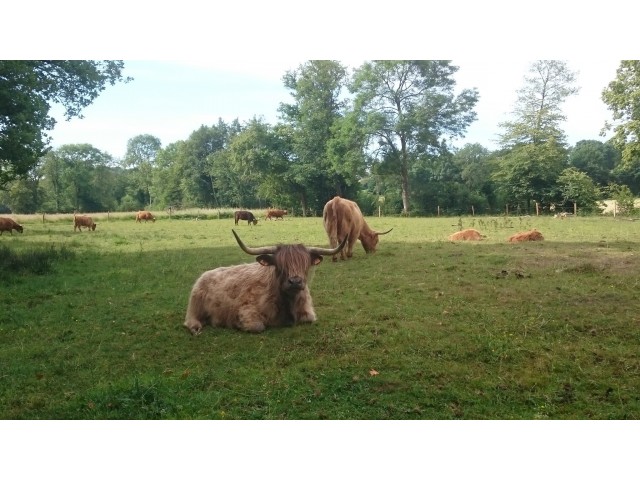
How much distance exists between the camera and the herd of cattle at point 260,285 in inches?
172

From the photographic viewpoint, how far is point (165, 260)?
5320 millimetres

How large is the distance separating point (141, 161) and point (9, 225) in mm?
1489

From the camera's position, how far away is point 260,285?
4.73 meters

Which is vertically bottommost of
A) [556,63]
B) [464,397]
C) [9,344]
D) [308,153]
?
[464,397]

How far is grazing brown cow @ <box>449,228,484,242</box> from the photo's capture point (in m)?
5.60

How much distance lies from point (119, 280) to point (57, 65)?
2279 millimetres

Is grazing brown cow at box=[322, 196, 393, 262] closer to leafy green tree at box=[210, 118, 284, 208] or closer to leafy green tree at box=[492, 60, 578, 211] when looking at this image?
leafy green tree at box=[210, 118, 284, 208]

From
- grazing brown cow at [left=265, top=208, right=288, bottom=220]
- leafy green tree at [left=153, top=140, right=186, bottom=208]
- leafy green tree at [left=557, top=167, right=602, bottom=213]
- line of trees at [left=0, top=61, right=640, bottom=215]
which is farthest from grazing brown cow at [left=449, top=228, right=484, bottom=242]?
leafy green tree at [left=153, top=140, right=186, bottom=208]

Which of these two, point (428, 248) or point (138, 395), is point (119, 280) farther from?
point (428, 248)

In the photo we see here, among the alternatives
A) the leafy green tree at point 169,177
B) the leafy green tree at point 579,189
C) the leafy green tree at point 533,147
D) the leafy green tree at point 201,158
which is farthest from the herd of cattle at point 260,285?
the leafy green tree at point 579,189

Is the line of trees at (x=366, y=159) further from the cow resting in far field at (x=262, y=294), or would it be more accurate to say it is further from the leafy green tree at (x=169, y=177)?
the cow resting in far field at (x=262, y=294)

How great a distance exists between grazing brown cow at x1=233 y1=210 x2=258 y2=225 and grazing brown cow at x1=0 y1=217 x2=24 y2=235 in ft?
7.25

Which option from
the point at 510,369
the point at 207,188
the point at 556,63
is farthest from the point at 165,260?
the point at 556,63

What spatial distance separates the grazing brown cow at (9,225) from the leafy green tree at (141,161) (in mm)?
1181
